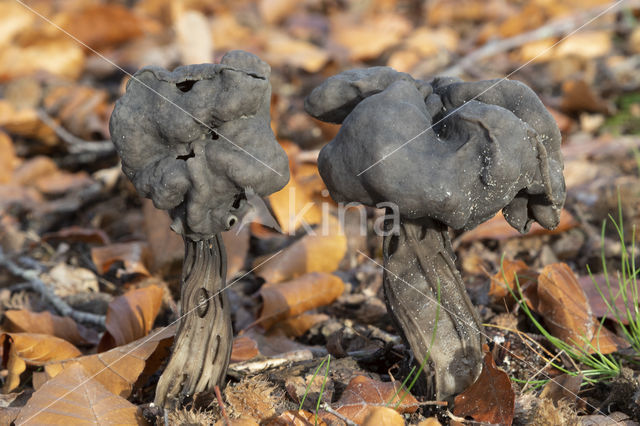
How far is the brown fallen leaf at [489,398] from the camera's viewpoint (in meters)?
1.76

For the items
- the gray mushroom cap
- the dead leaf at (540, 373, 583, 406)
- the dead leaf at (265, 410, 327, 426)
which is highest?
the gray mushroom cap

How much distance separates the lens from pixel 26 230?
3.69 m

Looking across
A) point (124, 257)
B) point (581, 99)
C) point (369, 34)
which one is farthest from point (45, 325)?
point (369, 34)

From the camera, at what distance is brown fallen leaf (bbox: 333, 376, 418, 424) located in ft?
5.80

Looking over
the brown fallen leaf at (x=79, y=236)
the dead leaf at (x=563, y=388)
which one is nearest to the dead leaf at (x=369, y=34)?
the brown fallen leaf at (x=79, y=236)

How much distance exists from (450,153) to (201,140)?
0.76 m

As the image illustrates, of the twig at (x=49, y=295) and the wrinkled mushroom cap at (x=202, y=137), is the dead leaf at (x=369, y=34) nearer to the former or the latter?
the twig at (x=49, y=295)

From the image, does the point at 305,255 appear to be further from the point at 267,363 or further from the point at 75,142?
the point at 75,142

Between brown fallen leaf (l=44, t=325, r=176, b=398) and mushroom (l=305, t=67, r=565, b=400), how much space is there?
90 cm

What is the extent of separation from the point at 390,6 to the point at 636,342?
6.14 meters

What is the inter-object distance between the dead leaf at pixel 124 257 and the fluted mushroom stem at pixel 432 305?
161 cm

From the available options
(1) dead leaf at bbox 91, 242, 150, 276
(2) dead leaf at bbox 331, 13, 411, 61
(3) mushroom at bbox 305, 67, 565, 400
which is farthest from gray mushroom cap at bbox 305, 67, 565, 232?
(2) dead leaf at bbox 331, 13, 411, 61

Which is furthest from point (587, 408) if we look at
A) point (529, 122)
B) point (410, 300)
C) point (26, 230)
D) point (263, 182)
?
point (26, 230)

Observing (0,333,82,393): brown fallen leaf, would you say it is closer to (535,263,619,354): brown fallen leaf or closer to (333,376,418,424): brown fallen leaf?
(333,376,418,424): brown fallen leaf
